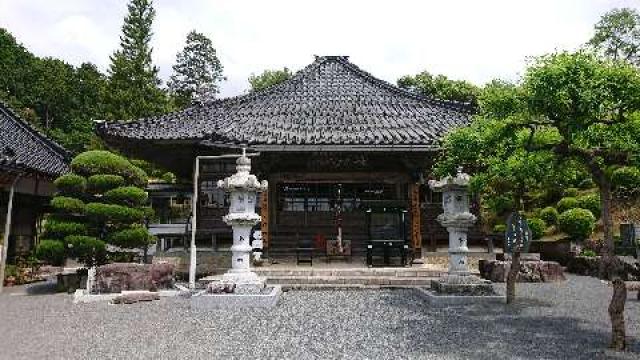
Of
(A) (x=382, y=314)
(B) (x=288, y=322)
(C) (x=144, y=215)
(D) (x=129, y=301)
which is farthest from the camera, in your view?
(C) (x=144, y=215)

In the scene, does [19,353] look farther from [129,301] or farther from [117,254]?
[117,254]

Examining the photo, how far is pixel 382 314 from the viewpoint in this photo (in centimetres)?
966

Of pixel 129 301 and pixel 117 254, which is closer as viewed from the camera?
pixel 129 301

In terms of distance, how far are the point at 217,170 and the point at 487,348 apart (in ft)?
42.1

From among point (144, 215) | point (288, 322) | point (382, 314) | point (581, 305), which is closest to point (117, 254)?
point (144, 215)

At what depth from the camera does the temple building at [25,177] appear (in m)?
17.2

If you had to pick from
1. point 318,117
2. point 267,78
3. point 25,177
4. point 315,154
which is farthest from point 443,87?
point 25,177

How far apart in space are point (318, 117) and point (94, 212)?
28.5 ft

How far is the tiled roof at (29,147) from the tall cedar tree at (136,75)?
18645 millimetres

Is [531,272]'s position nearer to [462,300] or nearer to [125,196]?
[462,300]

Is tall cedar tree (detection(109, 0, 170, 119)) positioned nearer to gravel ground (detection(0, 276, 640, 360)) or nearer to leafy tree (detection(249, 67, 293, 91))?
leafy tree (detection(249, 67, 293, 91))

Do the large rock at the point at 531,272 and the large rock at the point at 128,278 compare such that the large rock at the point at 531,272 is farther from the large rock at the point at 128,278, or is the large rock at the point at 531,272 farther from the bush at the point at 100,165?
the bush at the point at 100,165

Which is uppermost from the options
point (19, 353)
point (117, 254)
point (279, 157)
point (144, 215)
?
point (279, 157)

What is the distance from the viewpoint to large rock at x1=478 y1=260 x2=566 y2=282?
14.4 metres
